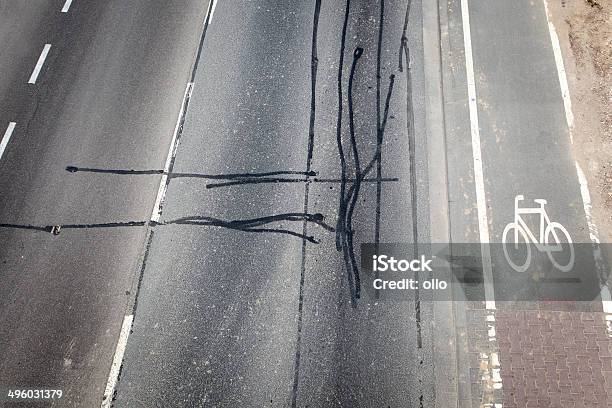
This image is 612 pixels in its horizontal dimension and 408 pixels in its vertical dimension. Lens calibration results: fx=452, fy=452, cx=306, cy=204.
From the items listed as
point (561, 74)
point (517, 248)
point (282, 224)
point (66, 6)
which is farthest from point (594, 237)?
point (66, 6)

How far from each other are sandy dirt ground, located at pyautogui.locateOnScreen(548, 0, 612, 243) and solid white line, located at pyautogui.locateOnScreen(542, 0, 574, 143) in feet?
0.25

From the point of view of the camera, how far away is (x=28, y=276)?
7.89 metres

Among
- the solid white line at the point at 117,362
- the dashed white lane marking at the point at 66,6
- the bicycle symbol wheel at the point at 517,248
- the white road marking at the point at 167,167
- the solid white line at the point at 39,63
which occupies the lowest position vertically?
the solid white line at the point at 117,362

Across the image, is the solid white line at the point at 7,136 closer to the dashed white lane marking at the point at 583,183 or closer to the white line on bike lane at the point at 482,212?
the white line on bike lane at the point at 482,212

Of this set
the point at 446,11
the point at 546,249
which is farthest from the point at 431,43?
the point at 546,249

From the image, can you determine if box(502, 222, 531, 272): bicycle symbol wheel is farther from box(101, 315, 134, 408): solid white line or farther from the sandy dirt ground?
box(101, 315, 134, 408): solid white line

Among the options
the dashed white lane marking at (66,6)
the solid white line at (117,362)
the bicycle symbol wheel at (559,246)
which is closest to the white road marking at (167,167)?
the solid white line at (117,362)

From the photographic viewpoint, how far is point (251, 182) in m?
8.43

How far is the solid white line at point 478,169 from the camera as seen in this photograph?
752 cm

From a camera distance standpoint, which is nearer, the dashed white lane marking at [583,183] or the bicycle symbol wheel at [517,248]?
the dashed white lane marking at [583,183]

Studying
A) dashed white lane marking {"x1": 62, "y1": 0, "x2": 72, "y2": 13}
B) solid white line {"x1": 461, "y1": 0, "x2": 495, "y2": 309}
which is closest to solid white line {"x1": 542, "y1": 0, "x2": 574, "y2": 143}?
solid white line {"x1": 461, "y1": 0, "x2": 495, "y2": 309}

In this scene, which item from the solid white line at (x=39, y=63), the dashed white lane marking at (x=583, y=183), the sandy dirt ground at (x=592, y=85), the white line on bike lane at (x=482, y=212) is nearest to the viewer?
the white line on bike lane at (x=482, y=212)

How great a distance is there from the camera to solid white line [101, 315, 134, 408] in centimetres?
705

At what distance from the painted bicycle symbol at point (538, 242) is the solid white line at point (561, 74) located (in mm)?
1841
